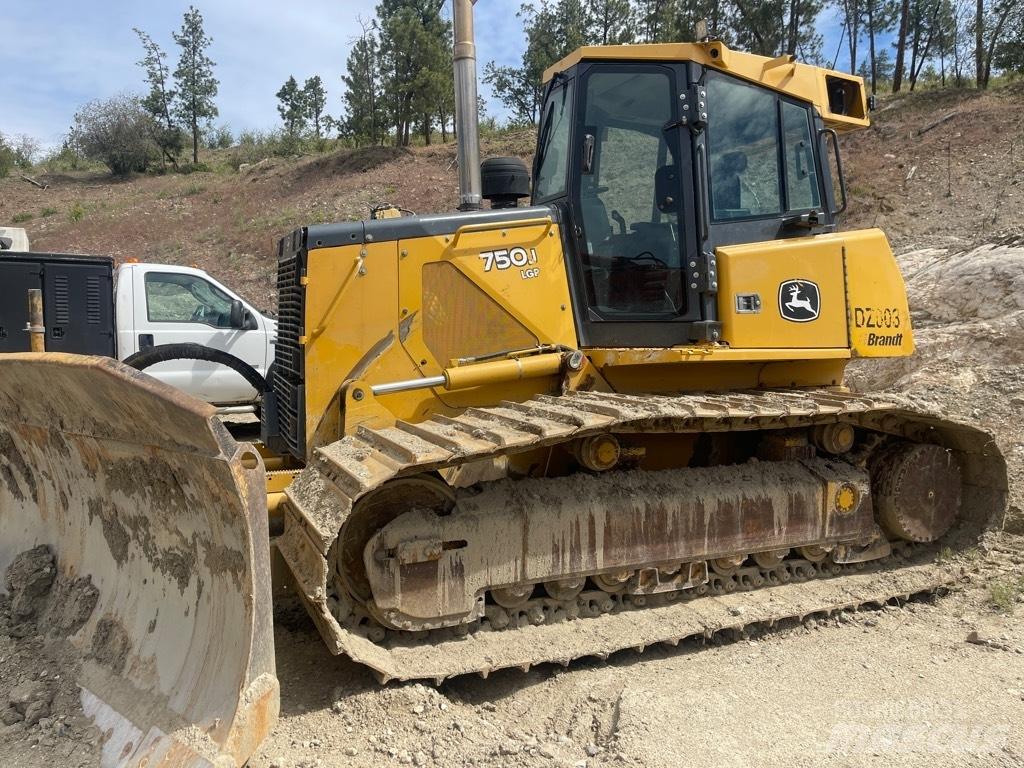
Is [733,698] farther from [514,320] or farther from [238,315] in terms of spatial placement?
[238,315]

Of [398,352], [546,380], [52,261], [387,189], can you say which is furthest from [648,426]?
[387,189]

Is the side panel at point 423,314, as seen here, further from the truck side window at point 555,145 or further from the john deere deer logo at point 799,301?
the john deere deer logo at point 799,301

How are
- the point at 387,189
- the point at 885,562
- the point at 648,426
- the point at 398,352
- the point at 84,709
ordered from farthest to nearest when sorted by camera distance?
the point at 387,189 < the point at 885,562 < the point at 398,352 < the point at 648,426 < the point at 84,709

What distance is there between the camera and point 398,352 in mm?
4012

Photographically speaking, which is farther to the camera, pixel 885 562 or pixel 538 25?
pixel 538 25

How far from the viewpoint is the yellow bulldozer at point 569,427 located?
130 inches

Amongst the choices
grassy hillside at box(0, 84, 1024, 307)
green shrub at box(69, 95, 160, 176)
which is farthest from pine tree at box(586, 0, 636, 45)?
green shrub at box(69, 95, 160, 176)

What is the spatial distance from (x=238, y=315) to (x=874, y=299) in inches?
257

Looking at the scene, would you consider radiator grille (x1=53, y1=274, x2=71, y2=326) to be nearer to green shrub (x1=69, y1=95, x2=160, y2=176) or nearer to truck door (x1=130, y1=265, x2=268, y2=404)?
truck door (x1=130, y1=265, x2=268, y2=404)

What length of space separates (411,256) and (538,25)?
28859 mm

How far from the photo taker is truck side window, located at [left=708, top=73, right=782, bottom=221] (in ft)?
14.1

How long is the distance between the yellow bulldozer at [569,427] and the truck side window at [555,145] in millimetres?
23

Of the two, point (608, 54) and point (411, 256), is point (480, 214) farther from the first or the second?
point (608, 54)

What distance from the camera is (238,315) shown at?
28.5 feet
